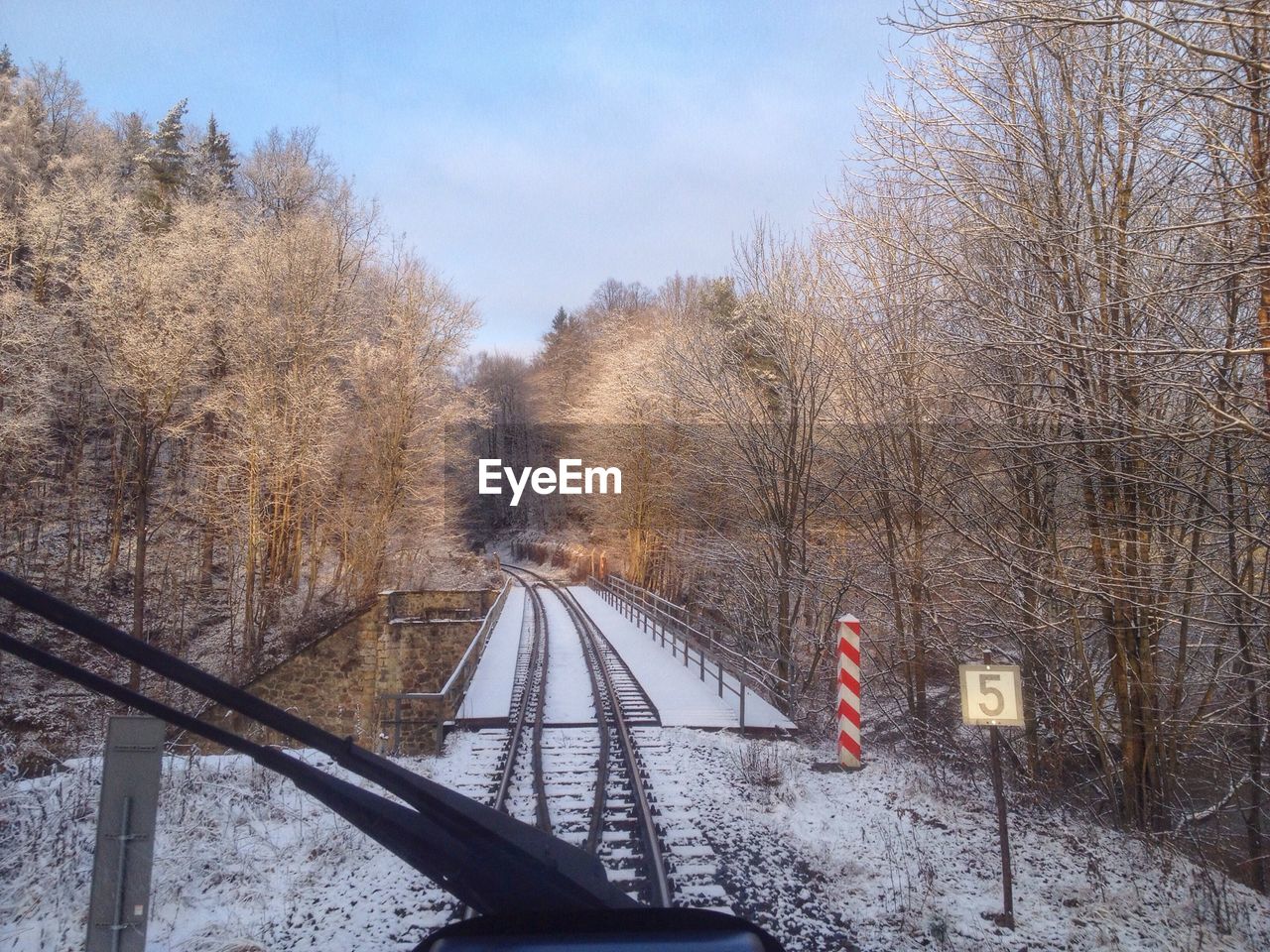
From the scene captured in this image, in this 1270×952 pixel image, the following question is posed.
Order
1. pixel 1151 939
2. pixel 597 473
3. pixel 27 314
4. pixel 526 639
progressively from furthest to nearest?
1. pixel 597 473
2. pixel 526 639
3. pixel 27 314
4. pixel 1151 939

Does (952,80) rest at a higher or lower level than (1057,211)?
higher

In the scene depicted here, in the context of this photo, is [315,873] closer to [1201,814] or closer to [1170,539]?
[1170,539]

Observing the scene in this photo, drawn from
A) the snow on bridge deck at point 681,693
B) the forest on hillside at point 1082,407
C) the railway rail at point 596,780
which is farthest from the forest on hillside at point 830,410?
the railway rail at point 596,780

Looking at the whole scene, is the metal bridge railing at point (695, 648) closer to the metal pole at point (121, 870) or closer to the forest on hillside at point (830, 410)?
the forest on hillside at point (830, 410)

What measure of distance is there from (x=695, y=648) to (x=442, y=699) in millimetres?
7087

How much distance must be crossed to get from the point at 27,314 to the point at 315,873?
15728 millimetres

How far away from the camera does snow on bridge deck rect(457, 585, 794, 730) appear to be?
10.8 m

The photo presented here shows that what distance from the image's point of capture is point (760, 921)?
15.3 ft

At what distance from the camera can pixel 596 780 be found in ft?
24.7

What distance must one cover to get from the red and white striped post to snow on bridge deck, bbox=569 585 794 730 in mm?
2124

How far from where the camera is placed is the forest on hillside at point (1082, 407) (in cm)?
498

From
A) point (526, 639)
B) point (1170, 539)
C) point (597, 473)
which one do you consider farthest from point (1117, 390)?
point (597, 473)

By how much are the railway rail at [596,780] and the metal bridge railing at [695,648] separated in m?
1.34

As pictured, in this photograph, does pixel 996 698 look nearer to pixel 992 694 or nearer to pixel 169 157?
pixel 992 694
